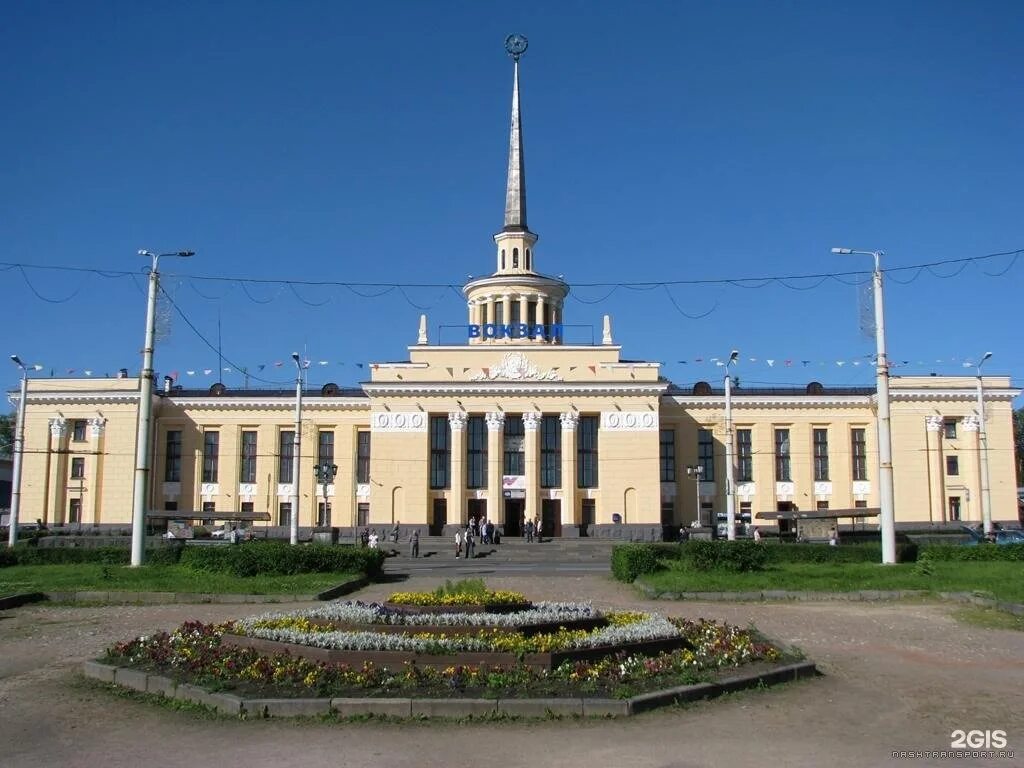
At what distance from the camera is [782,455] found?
210ft

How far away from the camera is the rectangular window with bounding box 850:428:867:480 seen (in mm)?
63469

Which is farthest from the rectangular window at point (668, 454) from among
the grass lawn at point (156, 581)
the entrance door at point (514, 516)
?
the grass lawn at point (156, 581)

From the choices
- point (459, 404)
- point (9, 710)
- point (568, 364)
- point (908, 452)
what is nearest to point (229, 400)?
point (459, 404)

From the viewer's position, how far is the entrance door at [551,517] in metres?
60.5

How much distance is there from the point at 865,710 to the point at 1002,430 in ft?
190

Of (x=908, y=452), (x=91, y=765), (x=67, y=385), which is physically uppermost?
(x=67, y=385)

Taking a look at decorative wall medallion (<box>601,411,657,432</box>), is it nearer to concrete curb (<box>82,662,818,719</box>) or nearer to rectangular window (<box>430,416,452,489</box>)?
rectangular window (<box>430,416,452,489</box>)

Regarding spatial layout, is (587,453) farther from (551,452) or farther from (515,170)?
(515,170)

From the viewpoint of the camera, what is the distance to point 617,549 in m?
30.5

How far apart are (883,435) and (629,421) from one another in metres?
29.6

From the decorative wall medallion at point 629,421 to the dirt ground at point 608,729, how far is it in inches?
1737

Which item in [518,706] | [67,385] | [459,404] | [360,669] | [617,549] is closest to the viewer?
[518,706]

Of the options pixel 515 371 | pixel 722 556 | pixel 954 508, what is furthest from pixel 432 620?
pixel 954 508

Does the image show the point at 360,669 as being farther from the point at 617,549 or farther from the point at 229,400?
the point at 229,400
